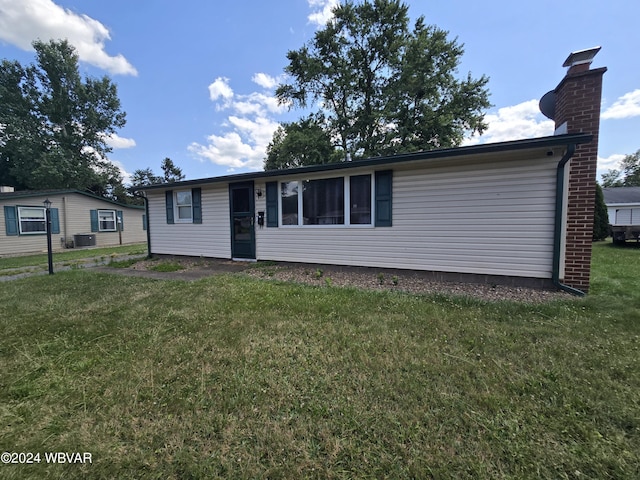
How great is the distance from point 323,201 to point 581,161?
14.9 ft

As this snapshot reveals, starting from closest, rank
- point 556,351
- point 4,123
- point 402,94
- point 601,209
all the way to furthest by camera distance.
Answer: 1. point 556,351
2. point 601,209
3. point 402,94
4. point 4,123

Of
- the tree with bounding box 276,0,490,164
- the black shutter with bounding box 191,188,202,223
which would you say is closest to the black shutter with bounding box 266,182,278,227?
the black shutter with bounding box 191,188,202,223

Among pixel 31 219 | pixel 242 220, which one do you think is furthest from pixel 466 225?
pixel 31 219

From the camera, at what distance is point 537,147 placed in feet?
14.1

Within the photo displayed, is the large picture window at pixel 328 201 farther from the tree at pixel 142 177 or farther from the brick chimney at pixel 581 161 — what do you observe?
the tree at pixel 142 177

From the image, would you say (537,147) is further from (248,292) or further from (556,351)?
(248,292)

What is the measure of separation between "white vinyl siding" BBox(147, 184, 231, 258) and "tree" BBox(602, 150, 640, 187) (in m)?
49.9

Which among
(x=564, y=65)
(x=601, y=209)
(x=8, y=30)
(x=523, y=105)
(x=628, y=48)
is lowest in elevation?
(x=601, y=209)

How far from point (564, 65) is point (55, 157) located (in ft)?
92.4

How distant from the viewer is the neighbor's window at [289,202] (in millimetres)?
6863

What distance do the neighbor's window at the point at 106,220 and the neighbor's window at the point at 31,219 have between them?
2.64 meters

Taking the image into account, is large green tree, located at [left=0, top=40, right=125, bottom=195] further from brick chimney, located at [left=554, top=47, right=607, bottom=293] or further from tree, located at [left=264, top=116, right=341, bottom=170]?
brick chimney, located at [left=554, top=47, right=607, bottom=293]

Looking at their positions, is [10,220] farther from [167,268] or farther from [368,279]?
[368,279]

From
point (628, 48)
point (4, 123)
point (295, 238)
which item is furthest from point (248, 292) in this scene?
point (4, 123)
